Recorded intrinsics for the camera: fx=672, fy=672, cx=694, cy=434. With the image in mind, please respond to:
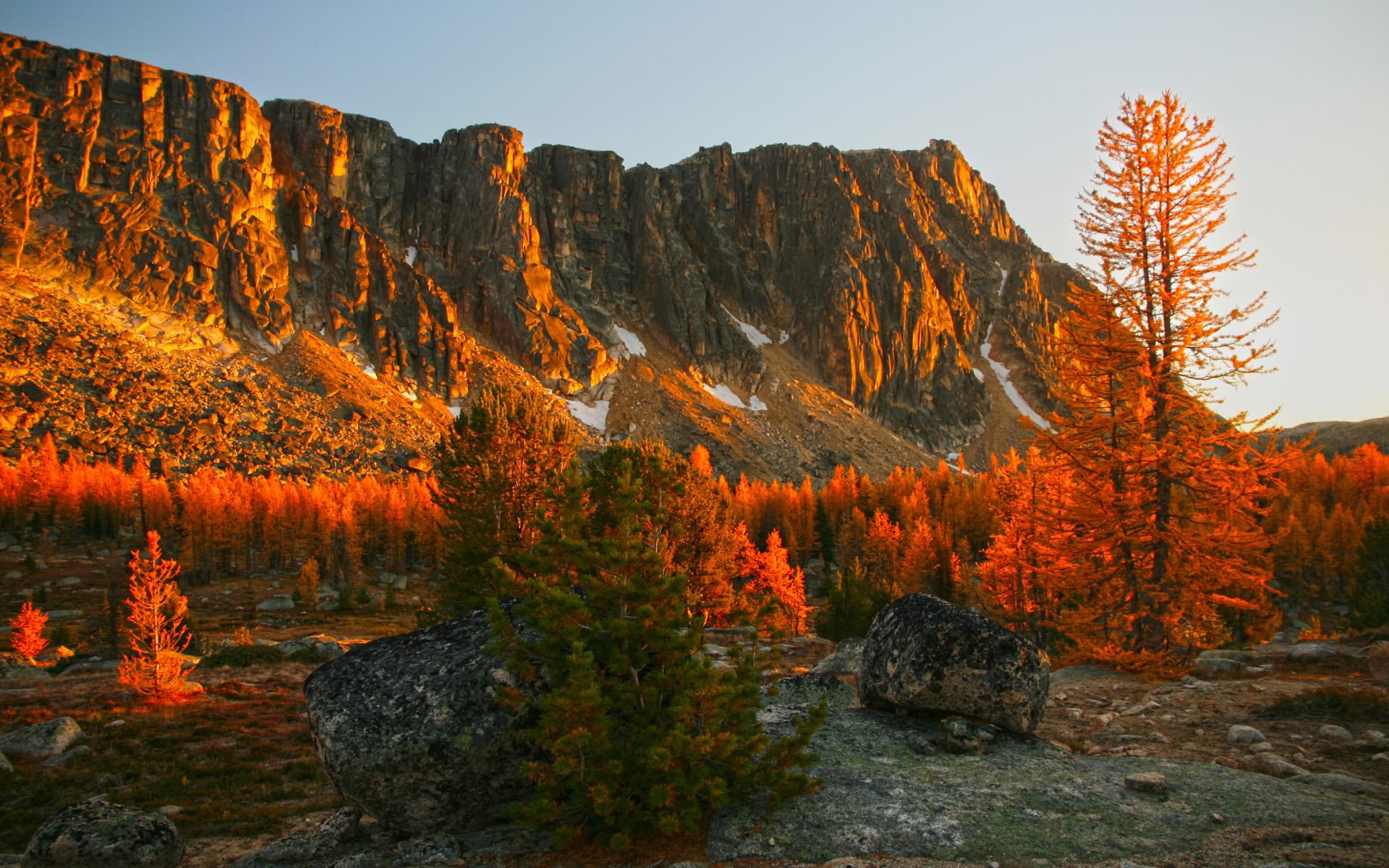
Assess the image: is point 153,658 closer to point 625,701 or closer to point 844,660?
point 844,660

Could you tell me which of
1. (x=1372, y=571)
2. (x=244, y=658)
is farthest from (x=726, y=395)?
(x=244, y=658)

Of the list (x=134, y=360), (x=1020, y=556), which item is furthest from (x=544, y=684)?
(x=134, y=360)

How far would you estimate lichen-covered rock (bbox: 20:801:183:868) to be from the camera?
28.5 feet

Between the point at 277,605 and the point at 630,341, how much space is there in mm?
130348

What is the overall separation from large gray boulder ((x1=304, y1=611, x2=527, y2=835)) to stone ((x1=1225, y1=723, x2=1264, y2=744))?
1088 centimetres

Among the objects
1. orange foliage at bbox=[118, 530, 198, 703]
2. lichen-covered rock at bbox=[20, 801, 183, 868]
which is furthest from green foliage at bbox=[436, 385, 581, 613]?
lichen-covered rock at bbox=[20, 801, 183, 868]

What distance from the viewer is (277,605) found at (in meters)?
63.1

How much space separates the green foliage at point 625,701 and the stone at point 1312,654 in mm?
14042

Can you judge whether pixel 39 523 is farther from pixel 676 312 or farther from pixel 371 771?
pixel 676 312

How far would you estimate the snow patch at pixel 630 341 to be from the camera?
590 feet

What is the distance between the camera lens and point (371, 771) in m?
8.86

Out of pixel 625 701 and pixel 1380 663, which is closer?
pixel 625 701

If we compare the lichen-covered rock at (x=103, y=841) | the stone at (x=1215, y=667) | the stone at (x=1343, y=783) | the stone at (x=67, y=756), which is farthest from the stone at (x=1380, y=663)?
the stone at (x=67, y=756)

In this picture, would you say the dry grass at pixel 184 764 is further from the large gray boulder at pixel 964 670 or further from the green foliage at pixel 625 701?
the large gray boulder at pixel 964 670
